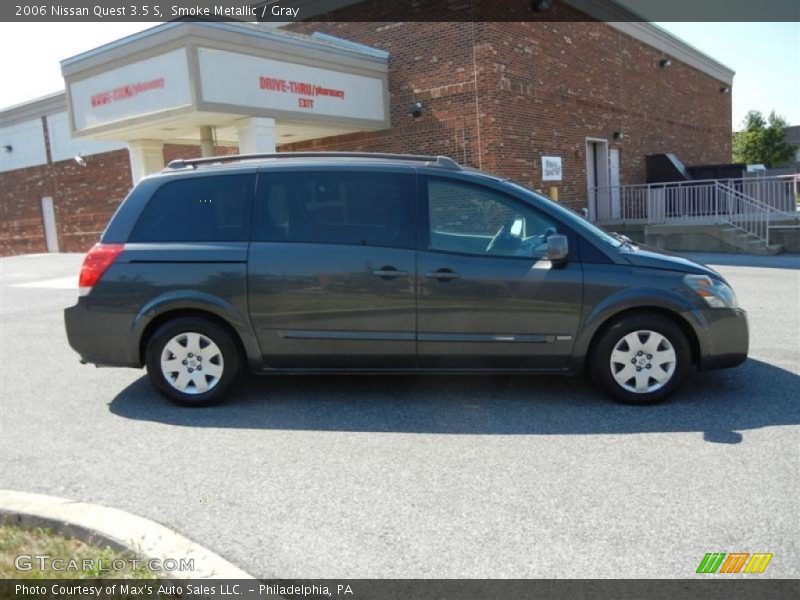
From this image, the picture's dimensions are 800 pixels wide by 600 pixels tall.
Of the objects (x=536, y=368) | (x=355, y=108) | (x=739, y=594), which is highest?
(x=355, y=108)

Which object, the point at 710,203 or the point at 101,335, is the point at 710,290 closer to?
the point at 101,335

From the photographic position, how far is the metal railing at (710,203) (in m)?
15.8

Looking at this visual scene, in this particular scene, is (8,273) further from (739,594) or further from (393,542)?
(739,594)

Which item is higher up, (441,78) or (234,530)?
(441,78)

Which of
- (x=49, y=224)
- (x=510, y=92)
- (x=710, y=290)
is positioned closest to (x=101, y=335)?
(x=710, y=290)

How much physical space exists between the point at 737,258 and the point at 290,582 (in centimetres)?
1428

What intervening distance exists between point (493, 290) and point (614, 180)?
57.8 feet

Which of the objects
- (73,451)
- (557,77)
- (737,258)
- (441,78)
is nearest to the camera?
(73,451)

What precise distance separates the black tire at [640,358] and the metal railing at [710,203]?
12119 mm

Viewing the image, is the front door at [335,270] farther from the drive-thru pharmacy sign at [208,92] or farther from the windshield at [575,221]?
the drive-thru pharmacy sign at [208,92]

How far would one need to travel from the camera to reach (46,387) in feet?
19.7

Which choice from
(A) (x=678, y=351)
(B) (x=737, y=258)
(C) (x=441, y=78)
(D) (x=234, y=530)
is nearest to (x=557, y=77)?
(C) (x=441, y=78)

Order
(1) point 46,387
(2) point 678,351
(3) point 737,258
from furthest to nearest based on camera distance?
1. (3) point 737,258
2. (1) point 46,387
3. (2) point 678,351

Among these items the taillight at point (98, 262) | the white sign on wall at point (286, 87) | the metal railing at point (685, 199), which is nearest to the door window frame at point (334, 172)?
the taillight at point (98, 262)
